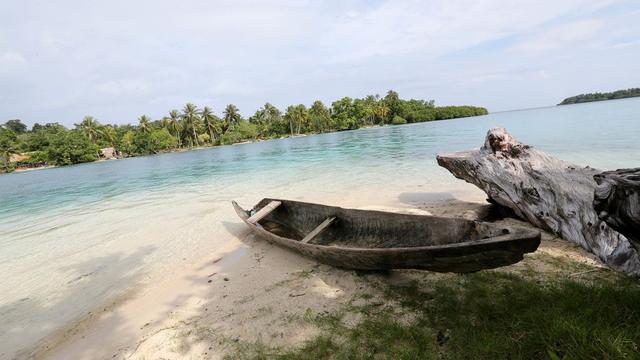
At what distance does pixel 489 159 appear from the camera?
5109 mm

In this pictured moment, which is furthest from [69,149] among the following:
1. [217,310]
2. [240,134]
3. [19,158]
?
[217,310]

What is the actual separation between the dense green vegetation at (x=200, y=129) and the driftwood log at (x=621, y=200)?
72611mm

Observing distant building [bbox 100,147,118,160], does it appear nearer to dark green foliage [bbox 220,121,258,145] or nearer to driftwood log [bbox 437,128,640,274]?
dark green foliage [bbox 220,121,258,145]

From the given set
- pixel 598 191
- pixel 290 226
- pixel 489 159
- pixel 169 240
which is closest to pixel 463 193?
pixel 489 159

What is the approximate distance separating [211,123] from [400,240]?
7398cm

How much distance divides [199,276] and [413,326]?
141 inches

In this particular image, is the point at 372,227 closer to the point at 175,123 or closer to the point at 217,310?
the point at 217,310

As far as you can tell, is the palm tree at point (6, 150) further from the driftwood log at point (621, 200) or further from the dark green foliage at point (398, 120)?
the dark green foliage at point (398, 120)

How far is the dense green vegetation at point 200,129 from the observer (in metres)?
60.5

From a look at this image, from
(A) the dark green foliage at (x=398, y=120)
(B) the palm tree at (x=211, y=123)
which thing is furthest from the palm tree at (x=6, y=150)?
(A) the dark green foliage at (x=398, y=120)

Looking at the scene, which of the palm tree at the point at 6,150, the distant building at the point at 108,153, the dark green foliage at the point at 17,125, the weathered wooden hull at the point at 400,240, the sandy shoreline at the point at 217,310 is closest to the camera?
the weathered wooden hull at the point at 400,240

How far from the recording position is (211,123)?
71812 millimetres

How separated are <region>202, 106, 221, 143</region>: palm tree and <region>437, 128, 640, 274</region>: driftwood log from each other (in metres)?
71.3

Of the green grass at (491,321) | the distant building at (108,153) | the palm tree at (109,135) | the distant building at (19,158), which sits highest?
the palm tree at (109,135)
